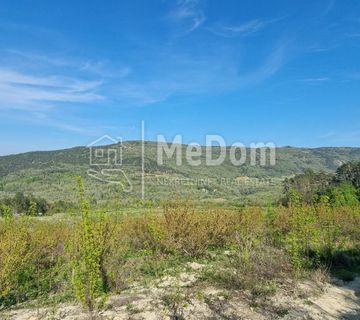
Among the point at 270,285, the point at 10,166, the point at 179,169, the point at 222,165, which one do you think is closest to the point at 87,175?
the point at 179,169

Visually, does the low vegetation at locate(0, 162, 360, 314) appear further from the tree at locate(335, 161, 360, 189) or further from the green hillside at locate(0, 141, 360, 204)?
the green hillside at locate(0, 141, 360, 204)

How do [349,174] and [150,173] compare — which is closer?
[349,174]

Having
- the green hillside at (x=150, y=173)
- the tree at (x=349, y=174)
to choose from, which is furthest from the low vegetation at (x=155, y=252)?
the green hillside at (x=150, y=173)

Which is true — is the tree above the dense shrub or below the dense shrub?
above

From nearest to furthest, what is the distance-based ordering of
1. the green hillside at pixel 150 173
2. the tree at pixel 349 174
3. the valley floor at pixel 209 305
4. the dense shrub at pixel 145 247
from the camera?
the valley floor at pixel 209 305, the dense shrub at pixel 145 247, the tree at pixel 349 174, the green hillside at pixel 150 173

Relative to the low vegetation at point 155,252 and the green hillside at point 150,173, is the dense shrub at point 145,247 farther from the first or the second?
the green hillside at point 150,173

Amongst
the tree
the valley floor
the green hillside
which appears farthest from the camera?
the green hillside

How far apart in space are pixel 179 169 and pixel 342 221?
267ft

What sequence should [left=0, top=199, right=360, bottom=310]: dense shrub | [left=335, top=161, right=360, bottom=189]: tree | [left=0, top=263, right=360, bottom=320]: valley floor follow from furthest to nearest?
1. [left=335, top=161, right=360, bottom=189]: tree
2. [left=0, top=199, right=360, bottom=310]: dense shrub
3. [left=0, top=263, right=360, bottom=320]: valley floor

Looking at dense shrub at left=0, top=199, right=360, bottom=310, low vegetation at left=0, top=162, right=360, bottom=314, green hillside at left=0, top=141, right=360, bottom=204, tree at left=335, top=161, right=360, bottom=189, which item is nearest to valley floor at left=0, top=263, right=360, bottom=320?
low vegetation at left=0, top=162, right=360, bottom=314

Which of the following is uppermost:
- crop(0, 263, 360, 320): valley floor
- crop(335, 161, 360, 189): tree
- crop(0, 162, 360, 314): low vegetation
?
crop(335, 161, 360, 189): tree

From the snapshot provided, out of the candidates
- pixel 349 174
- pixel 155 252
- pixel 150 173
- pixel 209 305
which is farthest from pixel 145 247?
pixel 150 173

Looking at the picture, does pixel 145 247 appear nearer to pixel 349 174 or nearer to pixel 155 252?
pixel 155 252

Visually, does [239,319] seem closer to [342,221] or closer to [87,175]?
[342,221]
